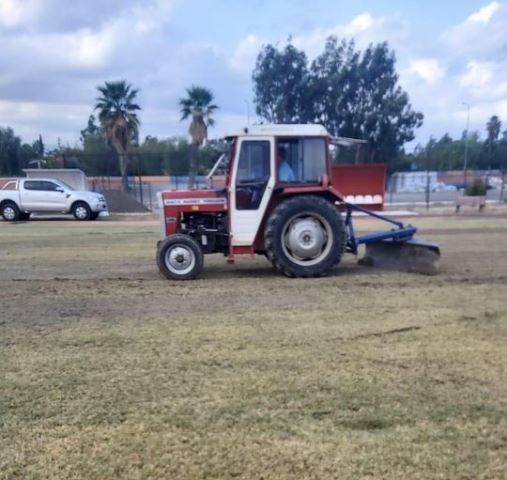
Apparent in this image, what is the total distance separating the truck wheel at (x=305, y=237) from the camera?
10.1 metres

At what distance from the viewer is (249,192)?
10.2m

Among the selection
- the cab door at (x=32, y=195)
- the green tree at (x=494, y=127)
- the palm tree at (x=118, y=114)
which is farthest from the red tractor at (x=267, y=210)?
the green tree at (x=494, y=127)

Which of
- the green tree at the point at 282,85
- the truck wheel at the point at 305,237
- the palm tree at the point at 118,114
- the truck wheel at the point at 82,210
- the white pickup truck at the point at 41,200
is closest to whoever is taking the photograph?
the truck wheel at the point at 305,237

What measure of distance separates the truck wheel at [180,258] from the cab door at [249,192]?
630 mm

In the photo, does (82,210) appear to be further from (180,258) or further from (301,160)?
(301,160)

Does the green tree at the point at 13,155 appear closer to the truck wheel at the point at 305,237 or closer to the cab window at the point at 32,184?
the cab window at the point at 32,184

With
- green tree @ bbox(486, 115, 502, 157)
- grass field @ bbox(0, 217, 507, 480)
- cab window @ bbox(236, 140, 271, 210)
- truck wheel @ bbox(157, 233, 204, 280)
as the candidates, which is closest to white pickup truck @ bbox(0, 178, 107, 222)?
truck wheel @ bbox(157, 233, 204, 280)

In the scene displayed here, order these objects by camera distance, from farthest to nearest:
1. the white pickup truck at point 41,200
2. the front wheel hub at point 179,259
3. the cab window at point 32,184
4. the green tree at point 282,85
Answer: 1. the green tree at point 282,85
2. the cab window at point 32,184
3. the white pickup truck at point 41,200
4. the front wheel hub at point 179,259

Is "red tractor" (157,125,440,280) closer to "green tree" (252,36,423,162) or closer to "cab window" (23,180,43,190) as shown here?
"cab window" (23,180,43,190)

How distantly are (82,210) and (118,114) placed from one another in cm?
2139

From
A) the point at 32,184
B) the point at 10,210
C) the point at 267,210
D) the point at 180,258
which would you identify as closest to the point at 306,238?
the point at 267,210

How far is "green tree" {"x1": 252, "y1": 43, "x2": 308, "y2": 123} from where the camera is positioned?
2413 inches

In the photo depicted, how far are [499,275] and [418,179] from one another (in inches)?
1883

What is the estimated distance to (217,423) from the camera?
439 cm
